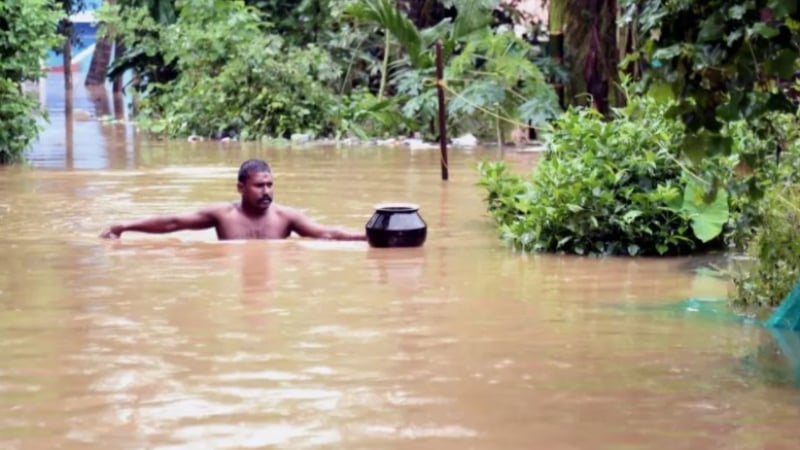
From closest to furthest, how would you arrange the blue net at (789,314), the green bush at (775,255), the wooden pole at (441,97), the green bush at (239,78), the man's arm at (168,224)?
the blue net at (789,314), the green bush at (775,255), the man's arm at (168,224), the wooden pole at (441,97), the green bush at (239,78)

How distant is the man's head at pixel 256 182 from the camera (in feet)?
34.2

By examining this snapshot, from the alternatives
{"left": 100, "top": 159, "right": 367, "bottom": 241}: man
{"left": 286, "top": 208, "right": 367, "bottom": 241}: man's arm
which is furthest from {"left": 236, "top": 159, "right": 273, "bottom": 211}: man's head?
{"left": 286, "top": 208, "right": 367, "bottom": 241}: man's arm

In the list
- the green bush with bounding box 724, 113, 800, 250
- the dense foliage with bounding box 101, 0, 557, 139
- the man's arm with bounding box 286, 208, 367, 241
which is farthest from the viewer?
the dense foliage with bounding box 101, 0, 557, 139

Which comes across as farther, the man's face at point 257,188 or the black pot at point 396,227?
the man's face at point 257,188

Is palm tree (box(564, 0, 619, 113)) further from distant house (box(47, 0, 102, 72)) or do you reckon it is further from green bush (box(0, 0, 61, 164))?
distant house (box(47, 0, 102, 72))

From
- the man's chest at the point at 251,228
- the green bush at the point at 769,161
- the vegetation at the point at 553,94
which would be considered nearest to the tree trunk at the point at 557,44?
the vegetation at the point at 553,94

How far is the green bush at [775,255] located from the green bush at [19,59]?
39.2 feet

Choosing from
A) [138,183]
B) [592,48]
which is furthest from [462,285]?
[592,48]

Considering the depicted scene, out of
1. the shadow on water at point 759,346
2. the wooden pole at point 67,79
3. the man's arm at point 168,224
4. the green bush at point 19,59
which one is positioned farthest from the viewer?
the wooden pole at point 67,79

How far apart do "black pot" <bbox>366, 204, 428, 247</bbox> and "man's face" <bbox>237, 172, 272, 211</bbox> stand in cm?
93

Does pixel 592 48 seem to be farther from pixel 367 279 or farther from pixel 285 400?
pixel 285 400

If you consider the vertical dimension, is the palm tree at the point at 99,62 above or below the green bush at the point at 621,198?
above

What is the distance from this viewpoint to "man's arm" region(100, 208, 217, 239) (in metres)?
10.2

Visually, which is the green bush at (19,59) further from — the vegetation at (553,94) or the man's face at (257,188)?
the man's face at (257,188)
